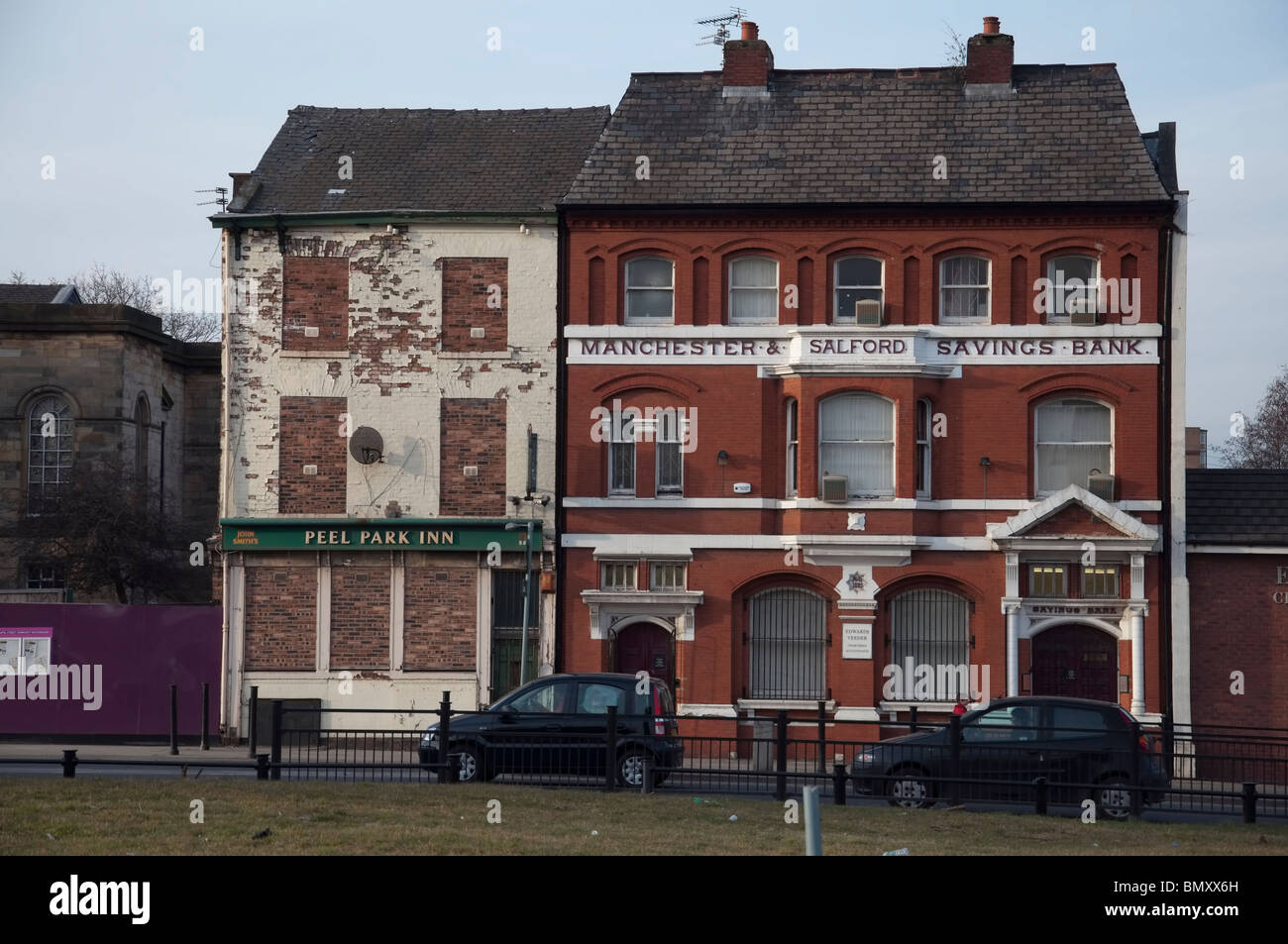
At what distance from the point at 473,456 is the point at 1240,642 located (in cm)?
1414

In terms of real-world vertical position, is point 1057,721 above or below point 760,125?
below

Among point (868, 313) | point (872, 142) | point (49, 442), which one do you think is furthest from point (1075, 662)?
point (49, 442)

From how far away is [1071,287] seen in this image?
28.8m

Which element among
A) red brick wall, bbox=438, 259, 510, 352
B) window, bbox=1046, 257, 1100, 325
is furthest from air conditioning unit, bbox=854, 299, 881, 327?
red brick wall, bbox=438, 259, 510, 352

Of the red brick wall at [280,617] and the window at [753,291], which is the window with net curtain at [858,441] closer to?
the window at [753,291]

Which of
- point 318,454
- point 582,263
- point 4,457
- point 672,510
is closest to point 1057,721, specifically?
point 672,510

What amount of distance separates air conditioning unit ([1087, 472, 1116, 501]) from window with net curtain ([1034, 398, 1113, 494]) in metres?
0.33

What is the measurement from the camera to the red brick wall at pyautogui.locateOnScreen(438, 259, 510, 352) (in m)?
29.6

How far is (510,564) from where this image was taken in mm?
29250

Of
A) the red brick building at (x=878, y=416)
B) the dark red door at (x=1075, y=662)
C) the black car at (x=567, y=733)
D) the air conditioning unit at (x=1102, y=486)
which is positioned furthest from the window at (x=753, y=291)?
the black car at (x=567, y=733)

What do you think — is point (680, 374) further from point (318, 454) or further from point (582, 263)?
point (318, 454)

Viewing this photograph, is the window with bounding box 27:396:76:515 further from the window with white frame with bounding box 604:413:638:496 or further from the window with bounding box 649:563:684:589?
the window with bounding box 649:563:684:589

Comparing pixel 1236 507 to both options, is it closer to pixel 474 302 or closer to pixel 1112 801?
pixel 1112 801
